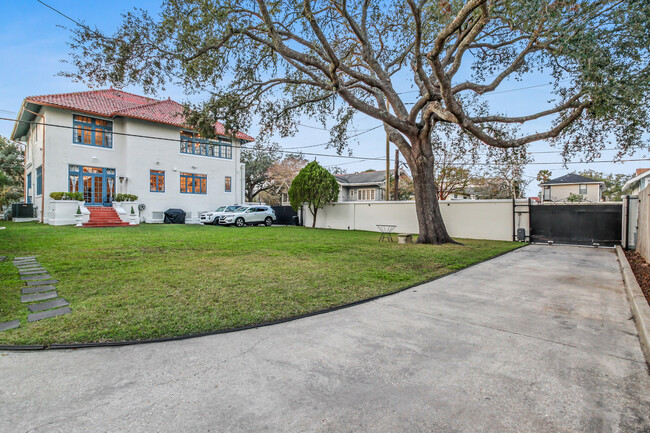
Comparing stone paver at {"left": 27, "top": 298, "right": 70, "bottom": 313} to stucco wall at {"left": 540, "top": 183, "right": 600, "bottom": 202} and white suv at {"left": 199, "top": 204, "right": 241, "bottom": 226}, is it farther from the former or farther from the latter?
stucco wall at {"left": 540, "top": 183, "right": 600, "bottom": 202}

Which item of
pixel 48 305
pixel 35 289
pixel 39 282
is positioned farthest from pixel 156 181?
pixel 48 305

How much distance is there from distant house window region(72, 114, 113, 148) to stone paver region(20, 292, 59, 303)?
16654 mm

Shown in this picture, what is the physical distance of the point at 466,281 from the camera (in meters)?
5.84

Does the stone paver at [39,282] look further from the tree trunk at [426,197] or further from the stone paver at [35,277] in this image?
the tree trunk at [426,197]

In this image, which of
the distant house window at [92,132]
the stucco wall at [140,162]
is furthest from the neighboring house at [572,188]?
the distant house window at [92,132]

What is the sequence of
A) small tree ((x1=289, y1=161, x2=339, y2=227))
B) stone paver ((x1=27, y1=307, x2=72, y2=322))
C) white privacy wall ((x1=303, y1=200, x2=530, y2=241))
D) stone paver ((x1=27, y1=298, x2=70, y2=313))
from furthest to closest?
small tree ((x1=289, y1=161, x2=339, y2=227)), white privacy wall ((x1=303, y1=200, x2=530, y2=241)), stone paver ((x1=27, y1=298, x2=70, y2=313)), stone paver ((x1=27, y1=307, x2=72, y2=322))

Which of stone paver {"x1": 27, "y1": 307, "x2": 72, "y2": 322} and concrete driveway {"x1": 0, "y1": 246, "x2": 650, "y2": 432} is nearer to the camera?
concrete driveway {"x1": 0, "y1": 246, "x2": 650, "y2": 432}

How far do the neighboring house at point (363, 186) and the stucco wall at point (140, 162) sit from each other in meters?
16.1

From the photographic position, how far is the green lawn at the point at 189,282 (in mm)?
3355

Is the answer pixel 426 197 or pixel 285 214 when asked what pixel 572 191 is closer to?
pixel 426 197

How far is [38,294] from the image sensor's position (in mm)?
4324

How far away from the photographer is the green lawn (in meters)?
3.36

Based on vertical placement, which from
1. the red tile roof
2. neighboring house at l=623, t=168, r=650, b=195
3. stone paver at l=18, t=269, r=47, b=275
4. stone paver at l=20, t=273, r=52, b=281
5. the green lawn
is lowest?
the green lawn

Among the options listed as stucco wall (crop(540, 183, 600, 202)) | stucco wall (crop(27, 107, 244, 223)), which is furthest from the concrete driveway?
stucco wall (crop(540, 183, 600, 202))
